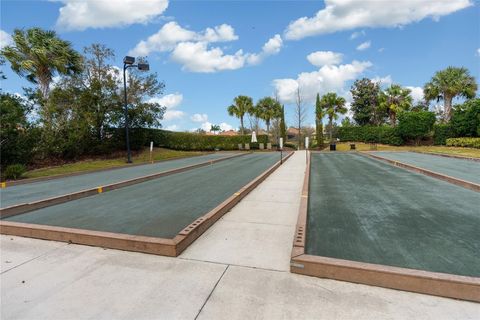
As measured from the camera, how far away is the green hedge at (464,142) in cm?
2255

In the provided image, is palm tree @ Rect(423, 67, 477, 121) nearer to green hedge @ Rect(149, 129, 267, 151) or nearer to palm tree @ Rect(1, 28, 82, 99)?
green hedge @ Rect(149, 129, 267, 151)

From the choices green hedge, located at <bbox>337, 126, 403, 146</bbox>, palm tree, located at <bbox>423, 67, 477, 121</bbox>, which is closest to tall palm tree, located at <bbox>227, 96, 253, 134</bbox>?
green hedge, located at <bbox>337, 126, 403, 146</bbox>

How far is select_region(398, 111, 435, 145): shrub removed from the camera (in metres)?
28.9

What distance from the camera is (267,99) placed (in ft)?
141

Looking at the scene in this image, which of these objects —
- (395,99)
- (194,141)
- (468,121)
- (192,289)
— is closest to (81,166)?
(192,289)

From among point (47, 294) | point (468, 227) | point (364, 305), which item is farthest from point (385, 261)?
point (47, 294)

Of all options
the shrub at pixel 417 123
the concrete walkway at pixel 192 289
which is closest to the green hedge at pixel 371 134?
the shrub at pixel 417 123

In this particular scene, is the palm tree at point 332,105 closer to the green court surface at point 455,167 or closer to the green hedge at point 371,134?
the green hedge at point 371,134

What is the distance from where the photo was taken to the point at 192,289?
2572 millimetres

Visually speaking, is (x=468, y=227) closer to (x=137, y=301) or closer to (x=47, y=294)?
(x=137, y=301)

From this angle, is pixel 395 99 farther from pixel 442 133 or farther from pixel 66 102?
pixel 66 102

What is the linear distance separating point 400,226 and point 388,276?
71.2 inches

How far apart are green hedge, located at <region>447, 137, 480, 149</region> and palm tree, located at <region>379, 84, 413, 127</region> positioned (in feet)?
31.0

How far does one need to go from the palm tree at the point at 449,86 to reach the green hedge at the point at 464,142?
286 inches
